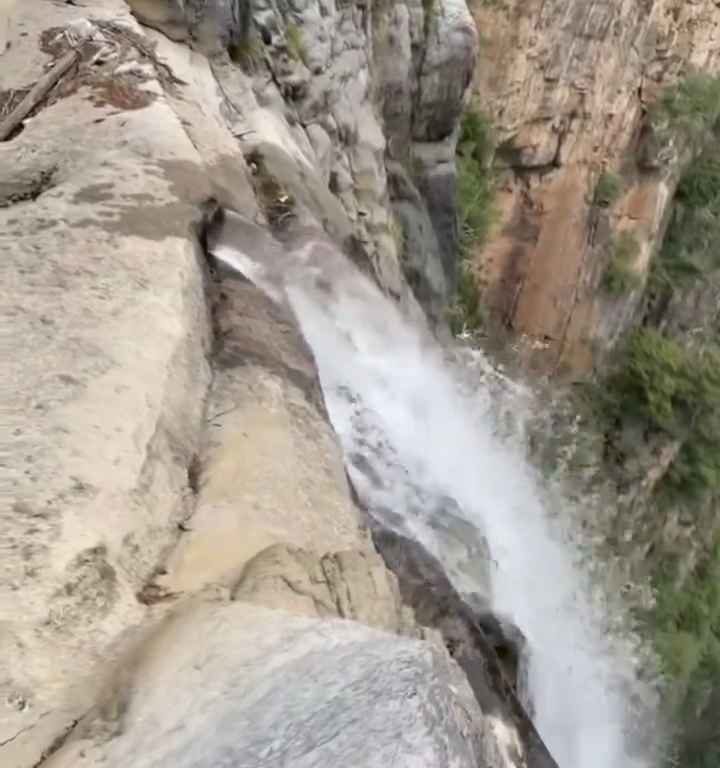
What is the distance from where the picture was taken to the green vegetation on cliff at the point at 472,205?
25.6 ft

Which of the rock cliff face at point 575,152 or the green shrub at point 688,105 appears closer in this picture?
the rock cliff face at point 575,152

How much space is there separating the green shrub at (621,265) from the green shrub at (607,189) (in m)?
0.35

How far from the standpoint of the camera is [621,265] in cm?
883

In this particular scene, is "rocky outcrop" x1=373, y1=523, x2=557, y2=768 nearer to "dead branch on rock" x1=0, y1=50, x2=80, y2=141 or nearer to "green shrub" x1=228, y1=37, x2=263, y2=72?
"dead branch on rock" x1=0, y1=50, x2=80, y2=141

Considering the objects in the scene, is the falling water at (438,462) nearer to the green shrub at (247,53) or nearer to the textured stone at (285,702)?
the green shrub at (247,53)

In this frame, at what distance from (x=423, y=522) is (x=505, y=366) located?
207 inches

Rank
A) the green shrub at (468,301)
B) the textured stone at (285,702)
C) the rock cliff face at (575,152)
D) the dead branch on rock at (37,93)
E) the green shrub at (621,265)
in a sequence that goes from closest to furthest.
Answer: the textured stone at (285,702)
the dead branch on rock at (37,93)
the rock cliff face at (575,152)
the green shrub at (468,301)
the green shrub at (621,265)

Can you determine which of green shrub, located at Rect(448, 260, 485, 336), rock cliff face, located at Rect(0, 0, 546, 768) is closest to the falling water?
rock cliff face, located at Rect(0, 0, 546, 768)

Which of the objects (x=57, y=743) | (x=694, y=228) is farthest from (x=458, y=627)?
(x=694, y=228)

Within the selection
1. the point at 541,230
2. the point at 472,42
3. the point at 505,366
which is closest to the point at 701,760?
the point at 505,366

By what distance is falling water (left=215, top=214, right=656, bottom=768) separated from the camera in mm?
3309

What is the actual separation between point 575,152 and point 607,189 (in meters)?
0.47

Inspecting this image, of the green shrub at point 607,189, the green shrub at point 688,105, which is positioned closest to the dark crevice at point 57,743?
the green shrub at point 607,189

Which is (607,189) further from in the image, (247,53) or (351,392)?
(351,392)
